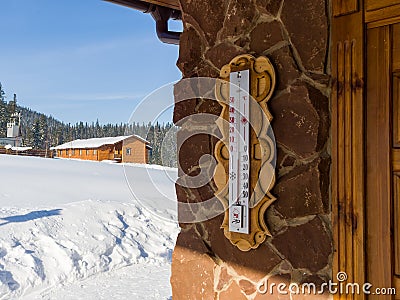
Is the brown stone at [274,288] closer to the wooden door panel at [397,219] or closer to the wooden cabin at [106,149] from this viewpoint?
the wooden door panel at [397,219]

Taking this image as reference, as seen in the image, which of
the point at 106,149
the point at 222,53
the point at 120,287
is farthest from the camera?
the point at 106,149

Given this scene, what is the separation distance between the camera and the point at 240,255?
1522 millimetres

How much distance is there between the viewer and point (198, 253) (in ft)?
5.44

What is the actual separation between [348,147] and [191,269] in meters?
0.86

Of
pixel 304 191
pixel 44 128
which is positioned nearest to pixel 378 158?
pixel 304 191

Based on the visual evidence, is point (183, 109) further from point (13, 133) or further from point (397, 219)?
point (13, 133)

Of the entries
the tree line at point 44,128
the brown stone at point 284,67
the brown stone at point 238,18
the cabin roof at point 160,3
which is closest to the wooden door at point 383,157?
the brown stone at point 284,67

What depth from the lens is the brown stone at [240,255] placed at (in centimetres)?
143

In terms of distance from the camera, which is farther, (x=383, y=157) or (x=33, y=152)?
(x=33, y=152)

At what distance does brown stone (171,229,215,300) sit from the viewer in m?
1.61

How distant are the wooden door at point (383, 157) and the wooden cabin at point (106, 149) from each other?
1.30m

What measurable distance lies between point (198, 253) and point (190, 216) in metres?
0.16

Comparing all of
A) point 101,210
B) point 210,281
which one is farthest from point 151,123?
point 101,210

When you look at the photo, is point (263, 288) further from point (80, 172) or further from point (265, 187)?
point (80, 172)
